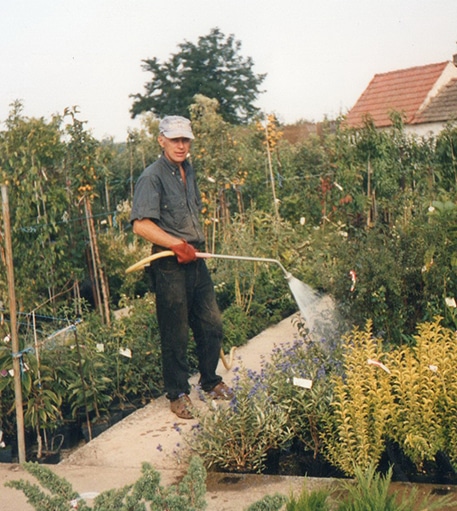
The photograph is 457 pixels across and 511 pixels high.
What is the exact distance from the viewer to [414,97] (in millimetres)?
22719

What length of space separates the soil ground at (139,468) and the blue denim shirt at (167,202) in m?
1.33

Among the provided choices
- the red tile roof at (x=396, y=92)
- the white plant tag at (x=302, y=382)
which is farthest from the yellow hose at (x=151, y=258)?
the red tile roof at (x=396, y=92)

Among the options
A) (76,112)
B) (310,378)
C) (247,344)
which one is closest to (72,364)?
(310,378)

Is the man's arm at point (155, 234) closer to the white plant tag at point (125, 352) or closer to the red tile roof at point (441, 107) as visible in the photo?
the white plant tag at point (125, 352)

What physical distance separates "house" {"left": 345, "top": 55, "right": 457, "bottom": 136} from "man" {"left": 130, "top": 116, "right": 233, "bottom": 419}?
1643 centimetres

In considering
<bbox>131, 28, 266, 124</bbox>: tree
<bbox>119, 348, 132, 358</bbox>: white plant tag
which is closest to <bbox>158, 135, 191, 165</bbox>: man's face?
<bbox>119, 348, 132, 358</bbox>: white plant tag

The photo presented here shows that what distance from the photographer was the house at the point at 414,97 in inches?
845

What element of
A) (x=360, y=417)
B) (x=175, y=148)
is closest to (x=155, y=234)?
(x=175, y=148)

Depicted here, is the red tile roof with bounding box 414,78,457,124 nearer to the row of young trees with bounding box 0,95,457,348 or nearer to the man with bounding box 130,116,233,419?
the row of young trees with bounding box 0,95,457,348

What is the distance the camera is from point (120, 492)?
2.98 metres

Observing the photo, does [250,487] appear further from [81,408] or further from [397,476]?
[81,408]

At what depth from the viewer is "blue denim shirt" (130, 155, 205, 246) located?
5.57m

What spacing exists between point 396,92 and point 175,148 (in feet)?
62.4

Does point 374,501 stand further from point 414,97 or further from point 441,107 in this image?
point 414,97
